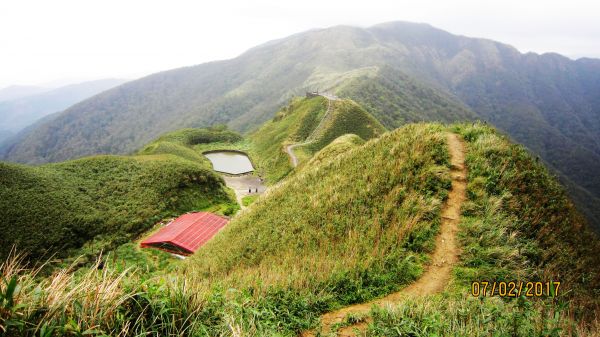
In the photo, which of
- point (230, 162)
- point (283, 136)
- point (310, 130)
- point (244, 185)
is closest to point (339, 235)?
point (244, 185)

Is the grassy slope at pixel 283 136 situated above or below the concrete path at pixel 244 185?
above

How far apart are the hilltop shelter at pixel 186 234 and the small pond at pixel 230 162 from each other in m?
23.8

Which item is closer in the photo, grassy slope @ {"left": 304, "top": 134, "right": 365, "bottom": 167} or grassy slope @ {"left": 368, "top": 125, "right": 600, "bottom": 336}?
grassy slope @ {"left": 368, "top": 125, "right": 600, "bottom": 336}

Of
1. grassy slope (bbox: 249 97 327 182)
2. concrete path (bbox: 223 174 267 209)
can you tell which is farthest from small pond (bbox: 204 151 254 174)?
concrete path (bbox: 223 174 267 209)

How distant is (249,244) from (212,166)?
46.6 meters

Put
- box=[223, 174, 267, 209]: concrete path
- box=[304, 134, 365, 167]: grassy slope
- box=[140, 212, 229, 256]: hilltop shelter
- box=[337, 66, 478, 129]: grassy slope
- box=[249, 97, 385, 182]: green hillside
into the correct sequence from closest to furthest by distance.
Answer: box=[140, 212, 229, 256]: hilltop shelter, box=[304, 134, 365, 167]: grassy slope, box=[223, 174, 267, 209]: concrete path, box=[249, 97, 385, 182]: green hillside, box=[337, 66, 478, 129]: grassy slope

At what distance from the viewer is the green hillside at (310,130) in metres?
55.6

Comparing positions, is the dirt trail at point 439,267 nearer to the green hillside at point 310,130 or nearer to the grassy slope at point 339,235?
the grassy slope at point 339,235

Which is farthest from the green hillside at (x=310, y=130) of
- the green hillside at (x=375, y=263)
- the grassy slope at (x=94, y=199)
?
the green hillside at (x=375, y=263)

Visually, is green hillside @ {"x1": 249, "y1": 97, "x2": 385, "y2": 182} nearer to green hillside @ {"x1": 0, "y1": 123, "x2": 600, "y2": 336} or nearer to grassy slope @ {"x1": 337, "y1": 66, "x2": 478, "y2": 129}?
grassy slope @ {"x1": 337, "y1": 66, "x2": 478, "y2": 129}

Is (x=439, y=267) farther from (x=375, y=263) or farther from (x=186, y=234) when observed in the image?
(x=186, y=234)
